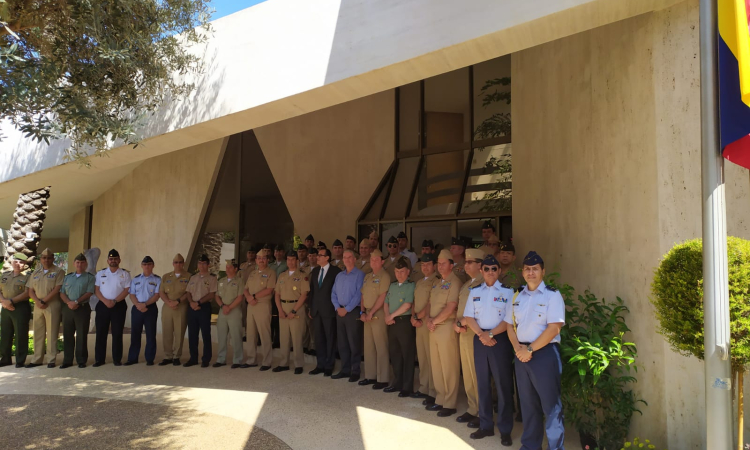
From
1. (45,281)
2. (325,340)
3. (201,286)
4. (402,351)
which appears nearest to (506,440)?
(402,351)

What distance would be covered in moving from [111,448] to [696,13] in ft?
19.6

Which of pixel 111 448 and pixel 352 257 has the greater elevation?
pixel 352 257

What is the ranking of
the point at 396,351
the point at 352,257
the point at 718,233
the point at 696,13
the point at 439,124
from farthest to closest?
the point at 439,124 < the point at 352,257 < the point at 396,351 < the point at 696,13 < the point at 718,233

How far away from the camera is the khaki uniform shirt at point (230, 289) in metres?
7.73

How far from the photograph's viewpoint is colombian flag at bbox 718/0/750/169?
2.58 metres

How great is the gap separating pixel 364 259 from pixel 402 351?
6.58ft

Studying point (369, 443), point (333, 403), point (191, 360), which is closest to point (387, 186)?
point (191, 360)

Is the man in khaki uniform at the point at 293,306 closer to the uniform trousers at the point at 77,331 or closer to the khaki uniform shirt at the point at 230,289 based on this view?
the khaki uniform shirt at the point at 230,289

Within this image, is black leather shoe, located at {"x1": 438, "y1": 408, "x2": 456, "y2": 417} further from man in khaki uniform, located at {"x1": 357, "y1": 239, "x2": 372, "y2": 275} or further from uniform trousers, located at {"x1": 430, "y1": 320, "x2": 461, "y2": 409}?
man in khaki uniform, located at {"x1": 357, "y1": 239, "x2": 372, "y2": 275}

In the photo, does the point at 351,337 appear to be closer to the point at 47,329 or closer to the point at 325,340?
the point at 325,340

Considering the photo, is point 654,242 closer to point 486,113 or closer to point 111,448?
point 111,448

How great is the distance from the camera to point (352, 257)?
6719 mm

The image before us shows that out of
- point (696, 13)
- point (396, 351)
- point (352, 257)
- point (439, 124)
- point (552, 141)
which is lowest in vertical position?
point (396, 351)

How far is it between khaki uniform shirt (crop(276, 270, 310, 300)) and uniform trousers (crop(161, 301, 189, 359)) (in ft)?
6.24
